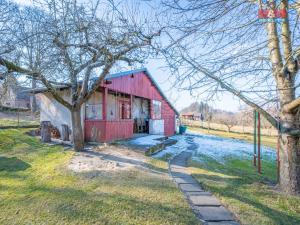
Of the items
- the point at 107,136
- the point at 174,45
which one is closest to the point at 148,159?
the point at 107,136

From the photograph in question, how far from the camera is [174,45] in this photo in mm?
5129

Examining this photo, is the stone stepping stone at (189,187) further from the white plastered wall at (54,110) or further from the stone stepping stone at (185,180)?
the white plastered wall at (54,110)

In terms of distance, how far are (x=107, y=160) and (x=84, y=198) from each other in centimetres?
362

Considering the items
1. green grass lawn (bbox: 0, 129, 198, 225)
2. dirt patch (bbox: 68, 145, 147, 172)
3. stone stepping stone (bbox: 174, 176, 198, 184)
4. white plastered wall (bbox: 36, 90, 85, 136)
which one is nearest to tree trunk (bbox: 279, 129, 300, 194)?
stone stepping stone (bbox: 174, 176, 198, 184)

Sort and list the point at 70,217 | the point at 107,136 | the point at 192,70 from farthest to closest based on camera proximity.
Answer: the point at 107,136 → the point at 192,70 → the point at 70,217

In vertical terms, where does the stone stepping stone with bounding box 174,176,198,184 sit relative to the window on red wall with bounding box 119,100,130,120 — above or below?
below

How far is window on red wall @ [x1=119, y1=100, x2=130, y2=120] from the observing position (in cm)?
1551

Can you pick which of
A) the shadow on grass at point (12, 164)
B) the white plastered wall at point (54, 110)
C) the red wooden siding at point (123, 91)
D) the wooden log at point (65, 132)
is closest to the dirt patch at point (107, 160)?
the red wooden siding at point (123, 91)

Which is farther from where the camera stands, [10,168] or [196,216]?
[10,168]

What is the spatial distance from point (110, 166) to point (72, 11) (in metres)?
5.43

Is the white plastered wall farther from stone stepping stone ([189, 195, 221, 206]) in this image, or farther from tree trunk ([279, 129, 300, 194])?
tree trunk ([279, 129, 300, 194])

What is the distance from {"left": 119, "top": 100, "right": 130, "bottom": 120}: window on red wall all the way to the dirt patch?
4536 millimetres

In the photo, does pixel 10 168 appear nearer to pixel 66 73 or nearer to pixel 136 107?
pixel 66 73

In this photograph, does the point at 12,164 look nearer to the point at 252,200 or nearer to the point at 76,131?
the point at 76,131
